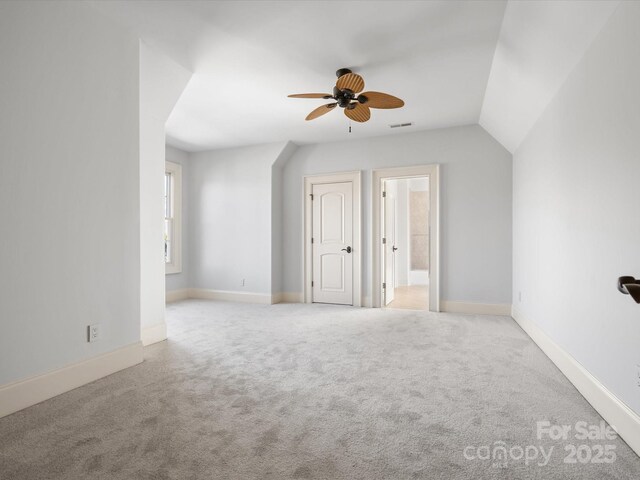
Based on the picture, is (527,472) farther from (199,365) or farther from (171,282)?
(171,282)

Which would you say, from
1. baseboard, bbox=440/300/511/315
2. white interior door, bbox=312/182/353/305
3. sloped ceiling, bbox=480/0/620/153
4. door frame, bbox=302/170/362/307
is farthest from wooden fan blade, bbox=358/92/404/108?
baseboard, bbox=440/300/511/315

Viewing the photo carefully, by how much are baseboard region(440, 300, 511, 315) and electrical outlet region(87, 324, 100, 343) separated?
4221mm

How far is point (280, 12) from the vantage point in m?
2.59

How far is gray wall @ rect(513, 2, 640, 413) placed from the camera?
5.92 feet

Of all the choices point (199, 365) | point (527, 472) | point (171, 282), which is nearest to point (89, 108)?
point (199, 365)

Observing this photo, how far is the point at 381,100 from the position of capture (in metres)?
3.28

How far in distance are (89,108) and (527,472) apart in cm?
343

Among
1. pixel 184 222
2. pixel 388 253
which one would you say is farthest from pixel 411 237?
pixel 184 222

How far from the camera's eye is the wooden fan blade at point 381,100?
3178 millimetres

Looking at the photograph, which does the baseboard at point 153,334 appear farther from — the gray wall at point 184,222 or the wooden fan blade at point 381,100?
the wooden fan blade at point 381,100

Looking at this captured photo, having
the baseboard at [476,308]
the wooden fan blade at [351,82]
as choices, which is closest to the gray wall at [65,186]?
the wooden fan blade at [351,82]

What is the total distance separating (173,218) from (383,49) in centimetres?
468

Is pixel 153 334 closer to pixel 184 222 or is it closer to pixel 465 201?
pixel 184 222

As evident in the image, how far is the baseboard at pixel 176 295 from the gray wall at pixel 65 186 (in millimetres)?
3264
